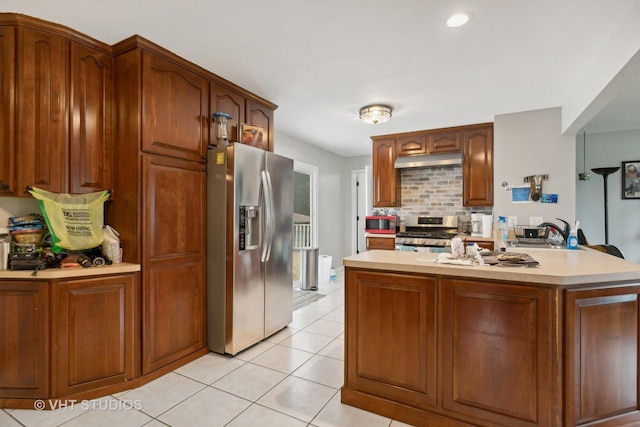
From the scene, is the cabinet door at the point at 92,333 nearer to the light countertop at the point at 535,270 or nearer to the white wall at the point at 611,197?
the light countertop at the point at 535,270

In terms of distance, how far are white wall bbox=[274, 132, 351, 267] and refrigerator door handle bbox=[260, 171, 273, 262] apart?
217cm

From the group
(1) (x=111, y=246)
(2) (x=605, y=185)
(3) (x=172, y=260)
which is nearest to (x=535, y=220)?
(2) (x=605, y=185)

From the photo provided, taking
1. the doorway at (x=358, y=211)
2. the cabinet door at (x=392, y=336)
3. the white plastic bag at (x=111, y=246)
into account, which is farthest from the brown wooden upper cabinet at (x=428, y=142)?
the white plastic bag at (x=111, y=246)

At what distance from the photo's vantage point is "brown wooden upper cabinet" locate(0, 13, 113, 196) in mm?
2002

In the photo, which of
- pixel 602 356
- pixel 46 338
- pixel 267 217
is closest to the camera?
pixel 602 356

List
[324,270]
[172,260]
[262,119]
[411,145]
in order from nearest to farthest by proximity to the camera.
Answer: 1. [172,260]
2. [262,119]
3. [411,145]
4. [324,270]

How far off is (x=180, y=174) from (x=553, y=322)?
2.60m

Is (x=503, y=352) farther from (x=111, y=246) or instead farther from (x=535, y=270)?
(x=111, y=246)

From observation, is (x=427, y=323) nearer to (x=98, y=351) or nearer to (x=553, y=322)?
(x=553, y=322)

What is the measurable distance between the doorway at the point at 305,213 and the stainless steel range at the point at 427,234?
5.44 feet

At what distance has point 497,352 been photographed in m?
1.61

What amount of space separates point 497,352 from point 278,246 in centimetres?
206

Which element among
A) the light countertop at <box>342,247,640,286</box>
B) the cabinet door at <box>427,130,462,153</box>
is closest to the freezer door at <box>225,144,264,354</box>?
the light countertop at <box>342,247,640,286</box>

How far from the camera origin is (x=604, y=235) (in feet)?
14.8
